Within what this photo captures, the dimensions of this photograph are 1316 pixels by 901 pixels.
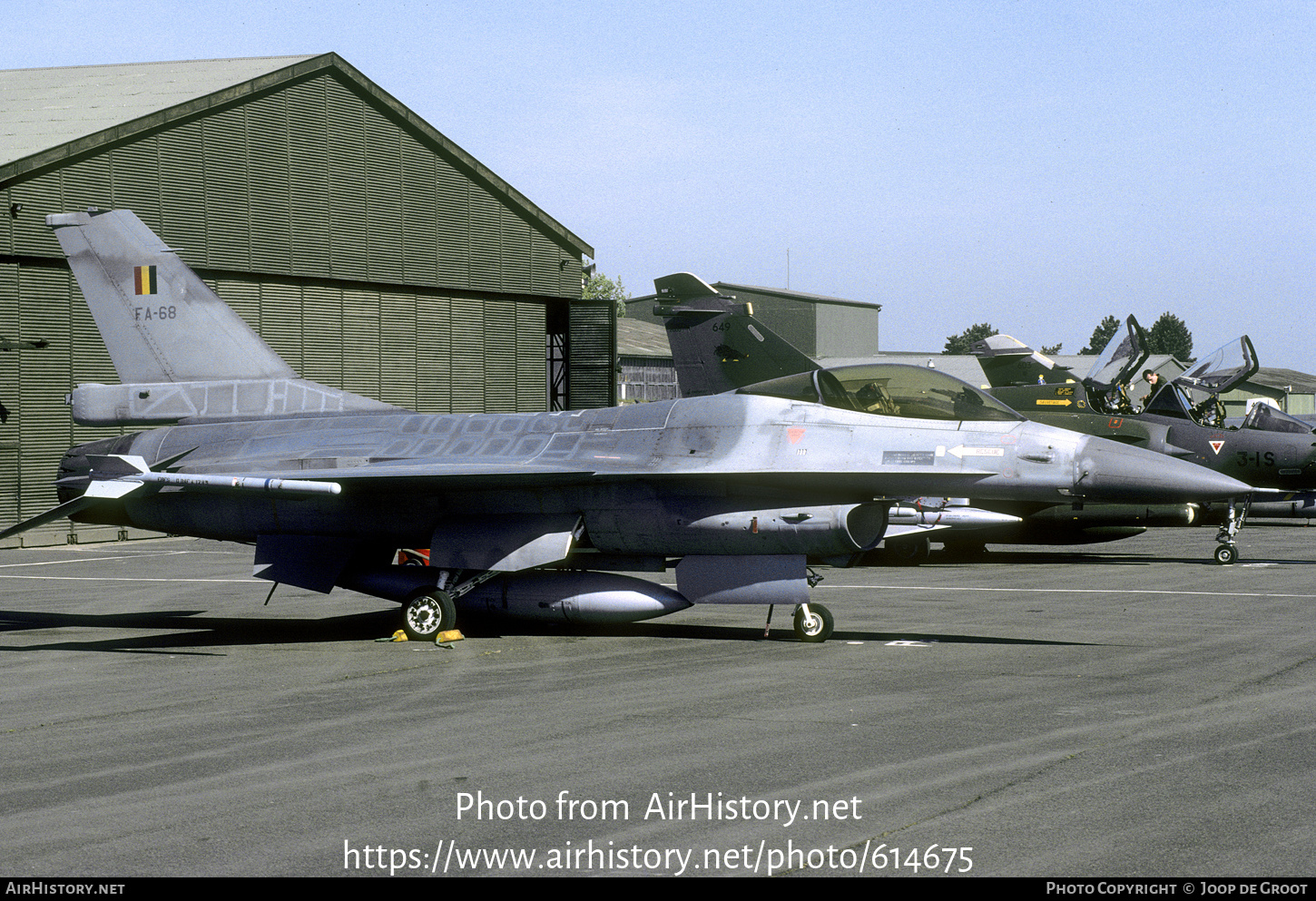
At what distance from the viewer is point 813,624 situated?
12.4 metres

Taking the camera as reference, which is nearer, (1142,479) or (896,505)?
(1142,479)

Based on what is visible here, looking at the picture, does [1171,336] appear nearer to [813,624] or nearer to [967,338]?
[967,338]

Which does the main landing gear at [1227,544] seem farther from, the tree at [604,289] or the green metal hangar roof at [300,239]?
the tree at [604,289]

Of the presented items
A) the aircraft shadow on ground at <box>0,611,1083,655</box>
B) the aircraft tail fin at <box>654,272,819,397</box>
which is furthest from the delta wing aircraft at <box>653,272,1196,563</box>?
the aircraft shadow on ground at <box>0,611,1083,655</box>

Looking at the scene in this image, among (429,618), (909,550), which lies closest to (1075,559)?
(909,550)

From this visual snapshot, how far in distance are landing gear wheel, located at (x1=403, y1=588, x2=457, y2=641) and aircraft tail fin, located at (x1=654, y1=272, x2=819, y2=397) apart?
9.22 meters

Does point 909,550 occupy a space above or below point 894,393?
below

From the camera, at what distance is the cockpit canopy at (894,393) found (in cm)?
1205

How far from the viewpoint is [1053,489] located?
11586mm

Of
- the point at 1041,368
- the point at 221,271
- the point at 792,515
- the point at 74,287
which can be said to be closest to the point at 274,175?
the point at 221,271

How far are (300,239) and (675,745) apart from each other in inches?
981

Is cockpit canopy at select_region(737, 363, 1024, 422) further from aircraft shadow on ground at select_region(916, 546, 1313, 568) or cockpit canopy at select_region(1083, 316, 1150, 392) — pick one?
cockpit canopy at select_region(1083, 316, 1150, 392)

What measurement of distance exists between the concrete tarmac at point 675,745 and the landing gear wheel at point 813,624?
0.97ft

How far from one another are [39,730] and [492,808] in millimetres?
3971
